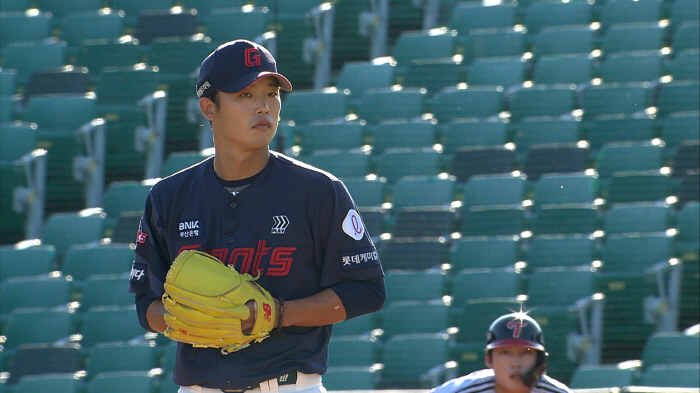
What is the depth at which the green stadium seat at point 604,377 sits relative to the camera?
541cm

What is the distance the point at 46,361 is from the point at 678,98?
15.1 ft

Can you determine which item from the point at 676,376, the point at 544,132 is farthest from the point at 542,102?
the point at 676,376

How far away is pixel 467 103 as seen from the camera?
324 inches

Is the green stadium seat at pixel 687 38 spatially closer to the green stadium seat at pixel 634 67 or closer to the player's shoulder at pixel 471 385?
the green stadium seat at pixel 634 67

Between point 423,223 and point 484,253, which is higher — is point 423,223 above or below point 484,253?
above

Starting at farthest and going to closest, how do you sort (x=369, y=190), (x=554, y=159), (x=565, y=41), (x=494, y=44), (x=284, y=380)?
(x=494, y=44), (x=565, y=41), (x=554, y=159), (x=369, y=190), (x=284, y=380)

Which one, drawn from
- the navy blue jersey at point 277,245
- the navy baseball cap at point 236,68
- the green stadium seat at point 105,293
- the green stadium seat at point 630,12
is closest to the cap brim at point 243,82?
the navy baseball cap at point 236,68

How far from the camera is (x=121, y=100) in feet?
28.4

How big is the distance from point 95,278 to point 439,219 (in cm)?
222

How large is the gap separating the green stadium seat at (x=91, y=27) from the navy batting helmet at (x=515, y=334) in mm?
6468

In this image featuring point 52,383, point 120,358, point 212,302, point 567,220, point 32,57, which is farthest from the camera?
point 32,57

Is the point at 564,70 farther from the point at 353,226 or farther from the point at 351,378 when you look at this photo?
the point at 353,226

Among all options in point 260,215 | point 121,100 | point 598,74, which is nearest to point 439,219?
point 598,74

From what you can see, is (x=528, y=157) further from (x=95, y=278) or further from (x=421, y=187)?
(x=95, y=278)
